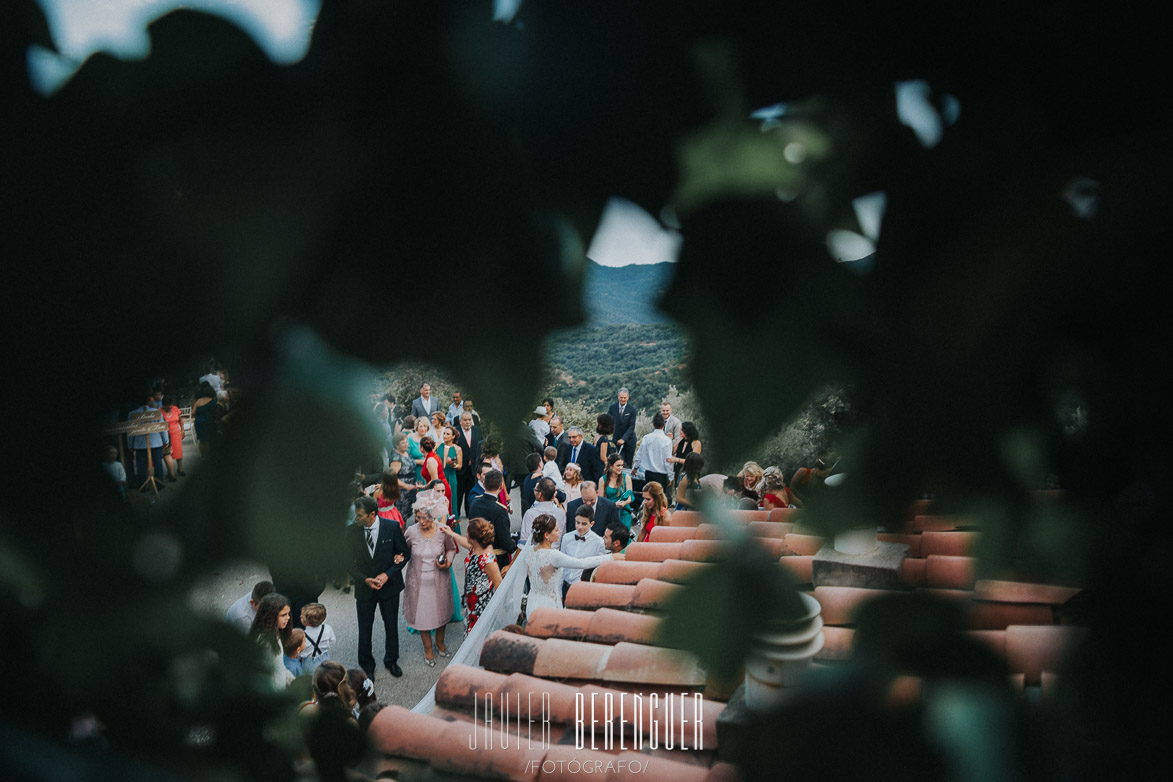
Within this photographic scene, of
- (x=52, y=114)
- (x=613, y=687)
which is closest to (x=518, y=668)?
(x=613, y=687)

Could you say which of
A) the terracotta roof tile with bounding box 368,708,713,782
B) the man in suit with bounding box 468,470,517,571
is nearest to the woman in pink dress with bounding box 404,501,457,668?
the man in suit with bounding box 468,470,517,571

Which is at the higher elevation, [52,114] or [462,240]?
[52,114]

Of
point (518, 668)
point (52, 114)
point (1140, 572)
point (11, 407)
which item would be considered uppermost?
point (52, 114)

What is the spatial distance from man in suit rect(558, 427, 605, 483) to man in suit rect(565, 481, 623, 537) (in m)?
0.51

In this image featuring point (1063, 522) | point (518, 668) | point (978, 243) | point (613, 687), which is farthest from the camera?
point (518, 668)

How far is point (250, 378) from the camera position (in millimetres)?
638

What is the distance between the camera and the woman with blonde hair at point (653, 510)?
4.55 m

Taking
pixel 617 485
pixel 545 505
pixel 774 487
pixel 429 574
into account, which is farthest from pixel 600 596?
pixel 617 485

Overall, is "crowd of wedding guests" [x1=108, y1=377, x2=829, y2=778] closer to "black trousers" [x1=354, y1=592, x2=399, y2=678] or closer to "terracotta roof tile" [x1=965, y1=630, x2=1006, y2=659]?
"black trousers" [x1=354, y1=592, x2=399, y2=678]

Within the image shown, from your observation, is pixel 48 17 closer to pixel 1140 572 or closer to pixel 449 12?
pixel 449 12

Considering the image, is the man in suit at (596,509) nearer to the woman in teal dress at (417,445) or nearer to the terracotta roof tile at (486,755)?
the woman in teal dress at (417,445)

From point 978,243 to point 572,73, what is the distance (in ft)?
1.19

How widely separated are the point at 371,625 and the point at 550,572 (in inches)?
53.0

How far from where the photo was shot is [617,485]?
631 centimetres
